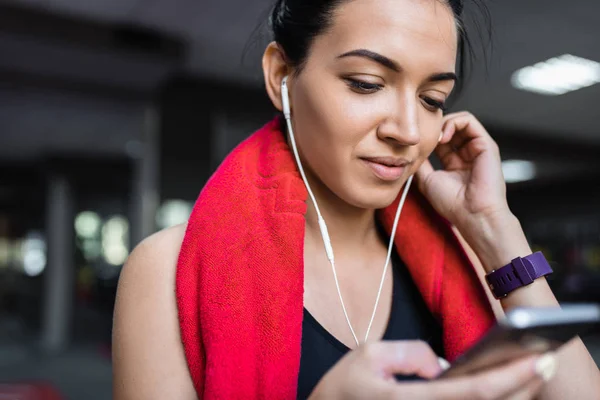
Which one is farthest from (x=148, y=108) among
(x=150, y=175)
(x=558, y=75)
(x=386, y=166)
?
(x=386, y=166)

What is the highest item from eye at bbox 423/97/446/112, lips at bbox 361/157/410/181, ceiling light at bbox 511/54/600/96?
ceiling light at bbox 511/54/600/96

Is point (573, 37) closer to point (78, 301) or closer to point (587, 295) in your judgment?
point (587, 295)

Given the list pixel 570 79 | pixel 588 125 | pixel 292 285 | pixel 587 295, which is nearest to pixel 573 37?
pixel 570 79

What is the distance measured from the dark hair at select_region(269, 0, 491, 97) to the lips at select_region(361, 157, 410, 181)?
0.21 meters

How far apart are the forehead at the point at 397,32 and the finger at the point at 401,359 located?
456mm

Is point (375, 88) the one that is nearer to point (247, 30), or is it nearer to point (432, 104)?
point (432, 104)

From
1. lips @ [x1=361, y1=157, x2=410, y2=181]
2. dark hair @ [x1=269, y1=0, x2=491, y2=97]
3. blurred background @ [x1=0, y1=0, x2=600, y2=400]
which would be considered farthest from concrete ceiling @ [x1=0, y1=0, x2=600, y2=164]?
lips @ [x1=361, y1=157, x2=410, y2=181]

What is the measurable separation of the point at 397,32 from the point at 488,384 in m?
0.55

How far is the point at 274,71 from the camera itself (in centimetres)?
100

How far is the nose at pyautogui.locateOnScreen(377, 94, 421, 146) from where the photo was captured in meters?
0.83

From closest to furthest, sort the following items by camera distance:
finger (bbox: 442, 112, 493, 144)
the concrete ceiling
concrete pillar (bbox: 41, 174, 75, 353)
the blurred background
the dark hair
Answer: the dark hair, finger (bbox: 442, 112, 493, 144), the concrete ceiling, the blurred background, concrete pillar (bbox: 41, 174, 75, 353)

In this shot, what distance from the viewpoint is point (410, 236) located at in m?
1.06

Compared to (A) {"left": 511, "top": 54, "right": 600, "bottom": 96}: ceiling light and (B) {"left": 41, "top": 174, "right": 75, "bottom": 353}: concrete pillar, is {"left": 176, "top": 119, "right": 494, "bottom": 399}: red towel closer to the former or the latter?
(A) {"left": 511, "top": 54, "right": 600, "bottom": 96}: ceiling light

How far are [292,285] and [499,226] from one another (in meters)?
0.43
